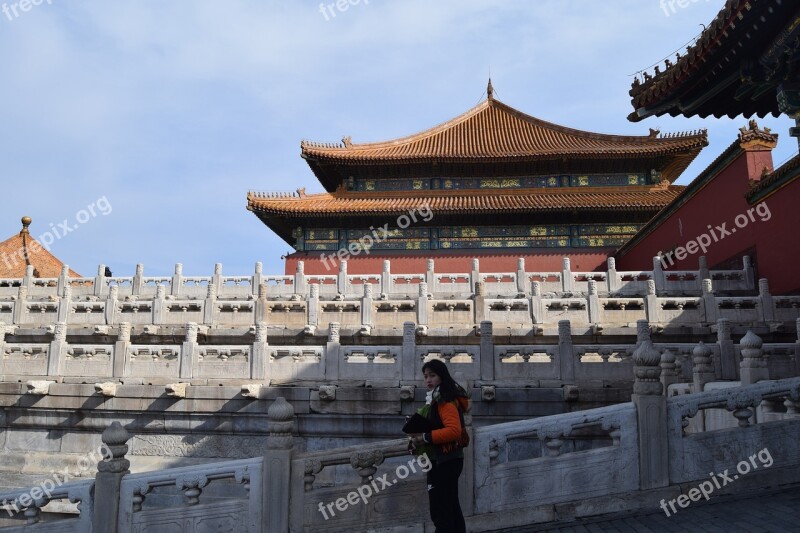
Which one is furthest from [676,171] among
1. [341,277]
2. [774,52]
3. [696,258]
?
[774,52]

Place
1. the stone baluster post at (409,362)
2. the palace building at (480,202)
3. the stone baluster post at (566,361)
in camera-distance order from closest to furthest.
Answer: the stone baluster post at (566,361)
the stone baluster post at (409,362)
the palace building at (480,202)

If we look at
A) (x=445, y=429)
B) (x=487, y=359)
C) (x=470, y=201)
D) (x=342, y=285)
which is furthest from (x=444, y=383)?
(x=470, y=201)

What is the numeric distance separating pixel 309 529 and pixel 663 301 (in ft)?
30.9

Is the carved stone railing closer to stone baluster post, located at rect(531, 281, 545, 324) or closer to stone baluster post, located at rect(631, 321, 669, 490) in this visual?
stone baluster post, located at rect(531, 281, 545, 324)

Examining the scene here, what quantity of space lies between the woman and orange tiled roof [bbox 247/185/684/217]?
16827mm

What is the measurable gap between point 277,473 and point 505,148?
2038cm

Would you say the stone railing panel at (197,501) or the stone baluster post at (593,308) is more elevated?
the stone baluster post at (593,308)

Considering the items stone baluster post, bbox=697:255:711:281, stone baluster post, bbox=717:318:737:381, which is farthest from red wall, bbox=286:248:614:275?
stone baluster post, bbox=717:318:737:381

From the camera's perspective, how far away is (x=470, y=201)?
21.7 m

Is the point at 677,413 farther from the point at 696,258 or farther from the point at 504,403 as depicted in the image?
the point at 696,258

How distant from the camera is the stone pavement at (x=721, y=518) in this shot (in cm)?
420

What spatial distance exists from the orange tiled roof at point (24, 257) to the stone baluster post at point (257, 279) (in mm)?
11666

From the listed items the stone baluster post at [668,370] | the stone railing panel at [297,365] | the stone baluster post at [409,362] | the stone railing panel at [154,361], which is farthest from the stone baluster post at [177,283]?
the stone baluster post at [668,370]

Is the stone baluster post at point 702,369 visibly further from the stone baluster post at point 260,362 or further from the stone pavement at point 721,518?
the stone baluster post at point 260,362
